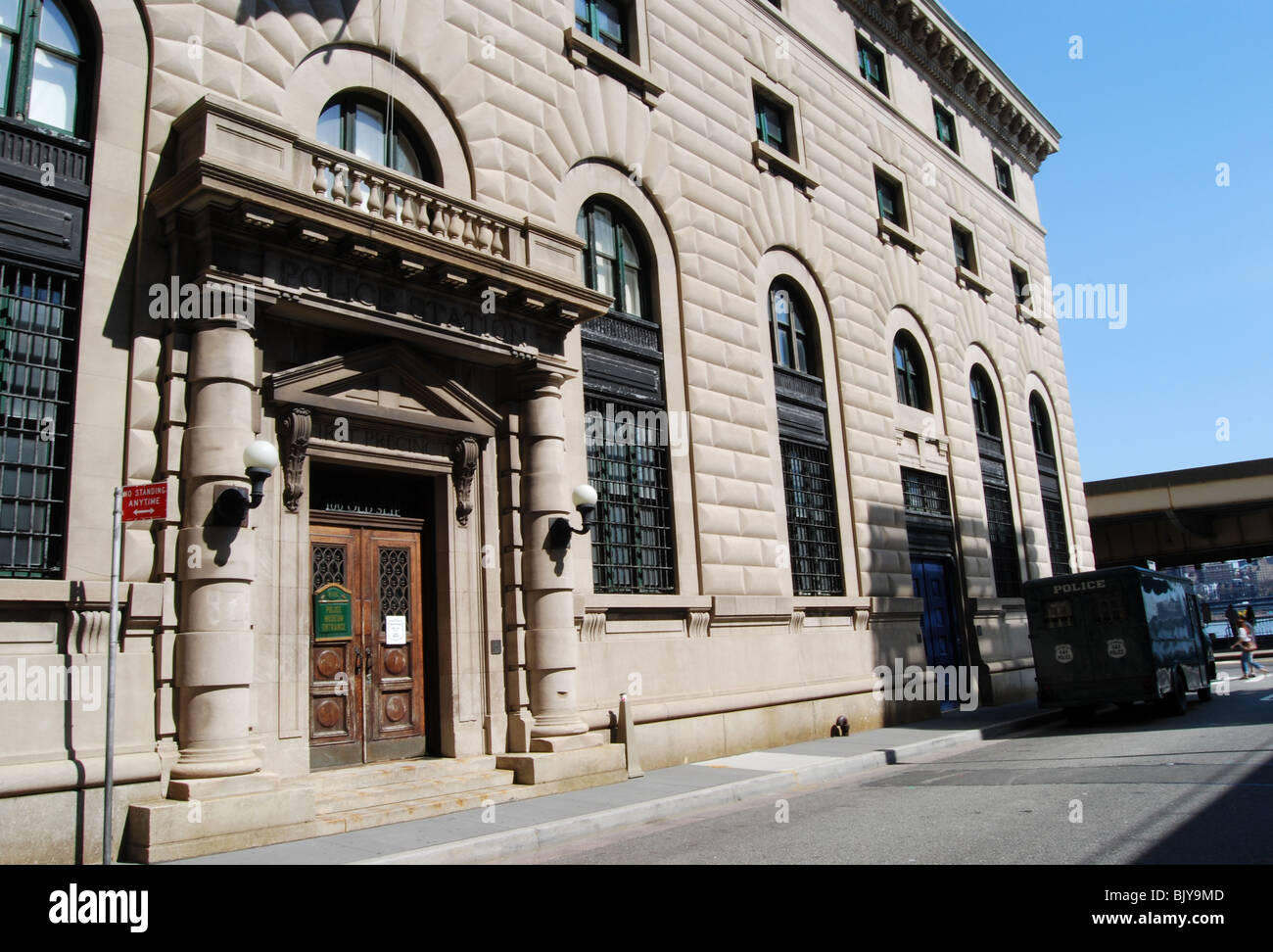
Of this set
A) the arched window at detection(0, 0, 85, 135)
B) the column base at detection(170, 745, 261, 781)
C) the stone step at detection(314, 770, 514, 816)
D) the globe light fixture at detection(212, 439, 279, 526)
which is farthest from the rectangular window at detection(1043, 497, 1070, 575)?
the arched window at detection(0, 0, 85, 135)

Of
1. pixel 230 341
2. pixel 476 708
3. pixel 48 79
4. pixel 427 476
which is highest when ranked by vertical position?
pixel 48 79

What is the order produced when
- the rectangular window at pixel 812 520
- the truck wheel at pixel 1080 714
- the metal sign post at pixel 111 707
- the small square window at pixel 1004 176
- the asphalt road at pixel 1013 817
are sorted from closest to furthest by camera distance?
1. the asphalt road at pixel 1013 817
2. the metal sign post at pixel 111 707
3. the rectangular window at pixel 812 520
4. the truck wheel at pixel 1080 714
5. the small square window at pixel 1004 176

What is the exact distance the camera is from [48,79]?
1062 centimetres

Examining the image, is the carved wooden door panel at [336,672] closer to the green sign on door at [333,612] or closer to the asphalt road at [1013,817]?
the green sign on door at [333,612]

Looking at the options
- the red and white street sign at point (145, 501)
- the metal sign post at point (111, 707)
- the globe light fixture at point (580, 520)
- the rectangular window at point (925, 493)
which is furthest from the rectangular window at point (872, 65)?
the metal sign post at point (111, 707)

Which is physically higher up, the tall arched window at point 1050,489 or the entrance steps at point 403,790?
the tall arched window at point 1050,489

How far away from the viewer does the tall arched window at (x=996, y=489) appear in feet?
96.0

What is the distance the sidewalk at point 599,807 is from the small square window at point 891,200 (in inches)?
596

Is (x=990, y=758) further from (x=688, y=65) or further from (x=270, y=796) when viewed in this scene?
(x=688, y=65)

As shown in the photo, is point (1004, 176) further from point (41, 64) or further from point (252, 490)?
point (41, 64)

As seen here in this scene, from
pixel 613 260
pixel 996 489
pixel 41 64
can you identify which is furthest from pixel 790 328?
pixel 41 64

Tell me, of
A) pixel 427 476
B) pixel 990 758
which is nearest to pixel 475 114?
pixel 427 476

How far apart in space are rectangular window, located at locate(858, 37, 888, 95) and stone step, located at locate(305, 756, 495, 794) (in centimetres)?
2285

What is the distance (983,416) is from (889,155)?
9099 millimetres
